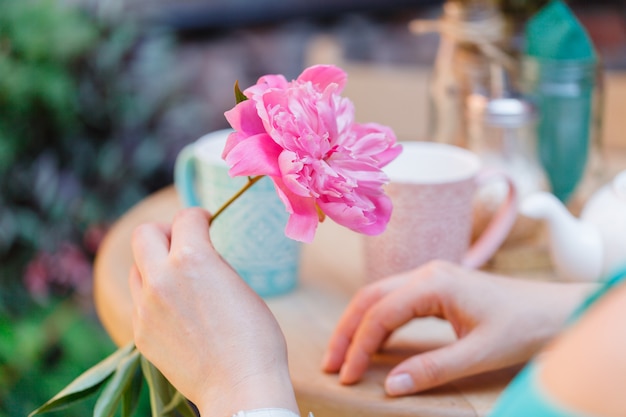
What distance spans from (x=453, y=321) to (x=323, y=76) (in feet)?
0.80

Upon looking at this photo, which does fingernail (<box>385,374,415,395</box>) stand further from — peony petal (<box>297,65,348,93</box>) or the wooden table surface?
peony petal (<box>297,65,348,93</box>)

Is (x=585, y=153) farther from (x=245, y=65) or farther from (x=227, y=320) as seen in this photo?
(x=245, y=65)

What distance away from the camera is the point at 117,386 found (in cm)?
62

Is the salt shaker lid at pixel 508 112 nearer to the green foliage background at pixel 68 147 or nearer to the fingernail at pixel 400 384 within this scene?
the fingernail at pixel 400 384

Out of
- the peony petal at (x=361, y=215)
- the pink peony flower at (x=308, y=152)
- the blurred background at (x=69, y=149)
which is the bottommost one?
the blurred background at (x=69, y=149)

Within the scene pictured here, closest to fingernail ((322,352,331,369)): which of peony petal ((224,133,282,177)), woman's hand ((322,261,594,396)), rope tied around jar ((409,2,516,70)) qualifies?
woman's hand ((322,261,594,396))

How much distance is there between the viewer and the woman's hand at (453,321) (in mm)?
639

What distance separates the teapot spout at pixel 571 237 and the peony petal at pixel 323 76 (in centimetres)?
31

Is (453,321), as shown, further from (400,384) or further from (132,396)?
(132,396)

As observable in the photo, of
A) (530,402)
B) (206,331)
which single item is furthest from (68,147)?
(530,402)

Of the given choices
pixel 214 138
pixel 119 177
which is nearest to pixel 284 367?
pixel 214 138

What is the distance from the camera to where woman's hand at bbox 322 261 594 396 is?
639mm

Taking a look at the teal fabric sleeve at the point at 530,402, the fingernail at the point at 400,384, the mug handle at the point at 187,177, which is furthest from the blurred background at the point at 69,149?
the teal fabric sleeve at the point at 530,402

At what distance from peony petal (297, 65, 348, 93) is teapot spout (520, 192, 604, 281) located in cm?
31
